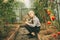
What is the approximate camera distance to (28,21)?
127 inches

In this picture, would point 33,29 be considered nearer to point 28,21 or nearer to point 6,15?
point 28,21

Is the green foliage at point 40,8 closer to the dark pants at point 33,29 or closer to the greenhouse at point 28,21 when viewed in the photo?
the greenhouse at point 28,21

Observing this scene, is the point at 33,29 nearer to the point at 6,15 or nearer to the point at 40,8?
the point at 40,8

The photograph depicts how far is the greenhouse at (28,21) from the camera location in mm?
3209

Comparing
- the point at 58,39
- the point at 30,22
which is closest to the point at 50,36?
the point at 58,39

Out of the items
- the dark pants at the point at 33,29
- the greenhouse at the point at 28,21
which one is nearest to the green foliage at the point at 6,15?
the greenhouse at the point at 28,21

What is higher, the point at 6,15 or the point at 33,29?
the point at 6,15

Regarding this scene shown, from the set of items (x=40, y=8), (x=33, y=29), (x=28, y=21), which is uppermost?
(x=40, y=8)

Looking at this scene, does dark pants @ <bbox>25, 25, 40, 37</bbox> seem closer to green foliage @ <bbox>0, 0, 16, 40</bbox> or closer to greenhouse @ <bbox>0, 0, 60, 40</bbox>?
greenhouse @ <bbox>0, 0, 60, 40</bbox>

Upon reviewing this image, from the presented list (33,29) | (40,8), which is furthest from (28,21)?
(40,8)

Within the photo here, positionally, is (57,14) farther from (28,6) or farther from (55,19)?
(28,6)

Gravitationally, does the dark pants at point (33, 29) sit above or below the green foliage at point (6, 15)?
below

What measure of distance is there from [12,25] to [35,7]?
1.29ft

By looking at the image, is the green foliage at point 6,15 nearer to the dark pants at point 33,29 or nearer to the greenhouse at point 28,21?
the greenhouse at point 28,21
